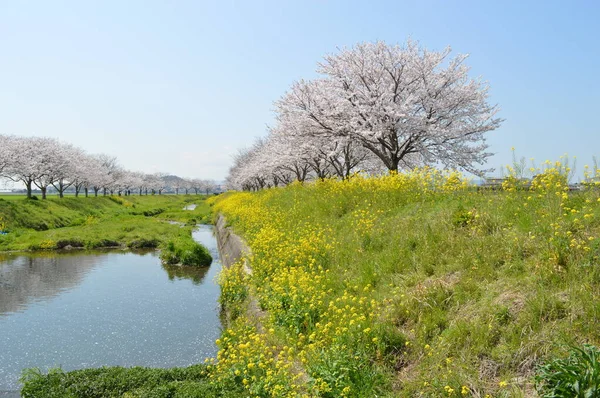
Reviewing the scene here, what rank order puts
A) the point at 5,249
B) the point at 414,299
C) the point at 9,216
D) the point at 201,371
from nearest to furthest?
1. the point at 414,299
2. the point at 201,371
3. the point at 5,249
4. the point at 9,216

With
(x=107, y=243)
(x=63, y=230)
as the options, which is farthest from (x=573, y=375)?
(x=63, y=230)

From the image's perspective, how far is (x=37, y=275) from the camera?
21.0 m

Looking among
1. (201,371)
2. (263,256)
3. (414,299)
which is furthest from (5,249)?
(414,299)

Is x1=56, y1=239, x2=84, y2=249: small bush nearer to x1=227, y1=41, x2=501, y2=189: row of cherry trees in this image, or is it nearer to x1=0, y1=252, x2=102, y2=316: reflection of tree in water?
x1=0, y1=252, x2=102, y2=316: reflection of tree in water

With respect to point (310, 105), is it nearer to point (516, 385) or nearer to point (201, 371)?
point (201, 371)

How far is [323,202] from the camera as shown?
14.8 m

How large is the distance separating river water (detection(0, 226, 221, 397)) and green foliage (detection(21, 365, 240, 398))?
2.29 meters

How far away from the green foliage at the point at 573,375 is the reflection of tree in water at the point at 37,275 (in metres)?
16.7

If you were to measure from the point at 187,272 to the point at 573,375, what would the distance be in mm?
19682

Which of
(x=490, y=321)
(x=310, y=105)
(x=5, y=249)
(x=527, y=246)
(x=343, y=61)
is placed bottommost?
(x=5, y=249)

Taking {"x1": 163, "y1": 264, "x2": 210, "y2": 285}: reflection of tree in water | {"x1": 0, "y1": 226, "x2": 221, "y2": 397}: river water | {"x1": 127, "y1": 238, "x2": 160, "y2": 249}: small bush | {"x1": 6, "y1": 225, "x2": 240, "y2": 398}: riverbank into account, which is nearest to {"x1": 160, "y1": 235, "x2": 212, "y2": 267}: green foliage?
{"x1": 163, "y1": 264, "x2": 210, "y2": 285}: reflection of tree in water

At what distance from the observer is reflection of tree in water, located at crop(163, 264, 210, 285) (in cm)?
2009

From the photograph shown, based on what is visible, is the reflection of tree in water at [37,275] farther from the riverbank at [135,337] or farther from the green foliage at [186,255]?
the green foliage at [186,255]

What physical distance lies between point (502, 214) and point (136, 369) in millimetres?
7435
